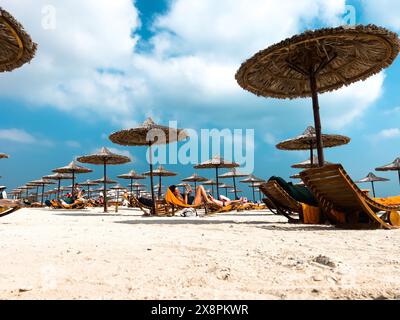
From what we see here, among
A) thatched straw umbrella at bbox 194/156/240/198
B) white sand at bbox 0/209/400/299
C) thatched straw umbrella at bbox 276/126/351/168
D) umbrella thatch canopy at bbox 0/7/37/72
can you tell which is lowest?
white sand at bbox 0/209/400/299

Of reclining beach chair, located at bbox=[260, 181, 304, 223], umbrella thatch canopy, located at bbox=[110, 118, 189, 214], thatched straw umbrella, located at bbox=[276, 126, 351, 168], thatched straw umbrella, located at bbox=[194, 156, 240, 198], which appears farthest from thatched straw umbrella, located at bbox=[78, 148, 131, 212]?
reclining beach chair, located at bbox=[260, 181, 304, 223]

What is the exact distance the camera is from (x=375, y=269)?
6.10 feet

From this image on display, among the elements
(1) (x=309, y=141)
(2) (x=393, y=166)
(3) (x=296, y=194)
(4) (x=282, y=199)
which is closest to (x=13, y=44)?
(4) (x=282, y=199)

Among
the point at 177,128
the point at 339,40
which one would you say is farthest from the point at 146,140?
the point at 339,40

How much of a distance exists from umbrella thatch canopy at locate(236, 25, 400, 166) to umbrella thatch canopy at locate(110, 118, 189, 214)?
4.23 metres

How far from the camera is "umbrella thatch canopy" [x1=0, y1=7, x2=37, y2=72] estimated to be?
4.98 m

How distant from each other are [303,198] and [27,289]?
18.1ft

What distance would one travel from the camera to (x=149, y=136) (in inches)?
419

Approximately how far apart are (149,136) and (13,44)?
5.34 m

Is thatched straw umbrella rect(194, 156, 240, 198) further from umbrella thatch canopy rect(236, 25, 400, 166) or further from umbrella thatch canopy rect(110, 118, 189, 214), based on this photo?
umbrella thatch canopy rect(236, 25, 400, 166)

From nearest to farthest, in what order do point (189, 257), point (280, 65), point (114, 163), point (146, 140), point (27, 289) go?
point (27, 289)
point (189, 257)
point (280, 65)
point (146, 140)
point (114, 163)

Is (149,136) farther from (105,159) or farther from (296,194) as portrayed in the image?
(296,194)

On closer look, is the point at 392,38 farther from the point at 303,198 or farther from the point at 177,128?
the point at 177,128
